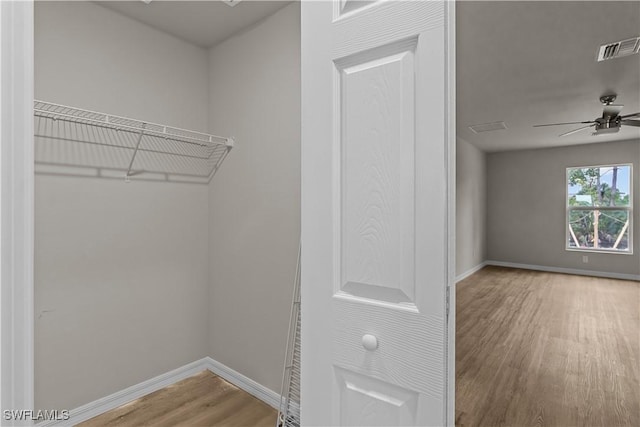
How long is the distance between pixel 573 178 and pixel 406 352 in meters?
7.76

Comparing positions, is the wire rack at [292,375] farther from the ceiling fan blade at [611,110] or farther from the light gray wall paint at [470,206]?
the light gray wall paint at [470,206]

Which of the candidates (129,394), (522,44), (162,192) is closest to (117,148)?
(162,192)

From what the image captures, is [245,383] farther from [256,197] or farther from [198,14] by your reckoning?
[198,14]

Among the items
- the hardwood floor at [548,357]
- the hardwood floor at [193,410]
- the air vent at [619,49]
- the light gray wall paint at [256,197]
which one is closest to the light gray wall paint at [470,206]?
the hardwood floor at [548,357]

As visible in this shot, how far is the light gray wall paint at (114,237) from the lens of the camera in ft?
6.14

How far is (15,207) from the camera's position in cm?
92

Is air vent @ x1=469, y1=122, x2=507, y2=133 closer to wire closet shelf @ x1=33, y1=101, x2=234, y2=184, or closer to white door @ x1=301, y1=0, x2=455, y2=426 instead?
A: wire closet shelf @ x1=33, y1=101, x2=234, y2=184

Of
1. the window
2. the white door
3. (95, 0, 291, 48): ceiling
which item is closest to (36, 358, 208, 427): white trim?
the white door

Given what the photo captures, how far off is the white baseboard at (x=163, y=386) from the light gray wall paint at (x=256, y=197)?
0.06 meters

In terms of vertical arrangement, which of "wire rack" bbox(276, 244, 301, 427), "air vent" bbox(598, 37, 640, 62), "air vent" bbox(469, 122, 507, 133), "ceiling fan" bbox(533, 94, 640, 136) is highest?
"air vent" bbox(469, 122, 507, 133)

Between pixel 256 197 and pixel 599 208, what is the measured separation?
23.4 ft

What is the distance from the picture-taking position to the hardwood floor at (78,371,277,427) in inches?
76.7

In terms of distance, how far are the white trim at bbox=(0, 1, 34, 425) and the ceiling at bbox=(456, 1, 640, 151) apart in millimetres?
2244

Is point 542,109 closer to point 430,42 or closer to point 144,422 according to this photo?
point 430,42
